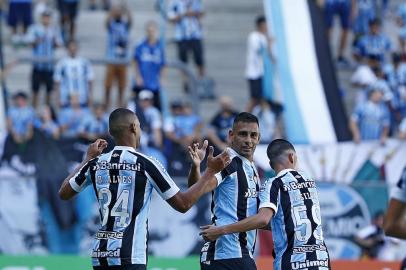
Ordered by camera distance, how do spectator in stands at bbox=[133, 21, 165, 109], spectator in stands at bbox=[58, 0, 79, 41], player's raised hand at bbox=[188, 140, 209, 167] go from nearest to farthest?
player's raised hand at bbox=[188, 140, 209, 167] < spectator in stands at bbox=[133, 21, 165, 109] < spectator in stands at bbox=[58, 0, 79, 41]

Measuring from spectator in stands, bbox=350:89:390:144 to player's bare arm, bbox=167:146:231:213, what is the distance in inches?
436

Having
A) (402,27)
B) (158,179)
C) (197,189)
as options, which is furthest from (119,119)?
(402,27)

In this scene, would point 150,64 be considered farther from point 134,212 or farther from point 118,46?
point 134,212

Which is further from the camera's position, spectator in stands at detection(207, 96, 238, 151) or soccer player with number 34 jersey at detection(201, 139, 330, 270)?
spectator in stands at detection(207, 96, 238, 151)

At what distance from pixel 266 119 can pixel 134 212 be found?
1106 centimetres

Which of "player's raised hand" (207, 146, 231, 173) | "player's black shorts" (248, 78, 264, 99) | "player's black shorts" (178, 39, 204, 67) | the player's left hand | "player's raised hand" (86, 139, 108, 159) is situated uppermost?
"player's black shorts" (178, 39, 204, 67)

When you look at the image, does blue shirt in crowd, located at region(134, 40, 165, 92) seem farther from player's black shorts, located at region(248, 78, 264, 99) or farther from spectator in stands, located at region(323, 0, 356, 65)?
spectator in stands, located at region(323, 0, 356, 65)

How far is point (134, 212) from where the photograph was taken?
9.78 meters

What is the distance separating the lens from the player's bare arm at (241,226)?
9.74m

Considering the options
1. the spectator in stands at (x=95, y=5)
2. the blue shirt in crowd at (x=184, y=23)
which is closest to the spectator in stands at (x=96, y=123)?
the blue shirt in crowd at (x=184, y=23)

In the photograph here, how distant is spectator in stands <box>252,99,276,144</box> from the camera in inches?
805

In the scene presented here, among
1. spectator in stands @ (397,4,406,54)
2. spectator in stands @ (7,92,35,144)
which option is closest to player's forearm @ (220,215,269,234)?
spectator in stands @ (7,92,35,144)

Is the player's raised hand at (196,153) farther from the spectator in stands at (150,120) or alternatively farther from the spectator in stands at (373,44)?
the spectator in stands at (373,44)

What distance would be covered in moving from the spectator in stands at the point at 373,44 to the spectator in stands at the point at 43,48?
603 centimetres
